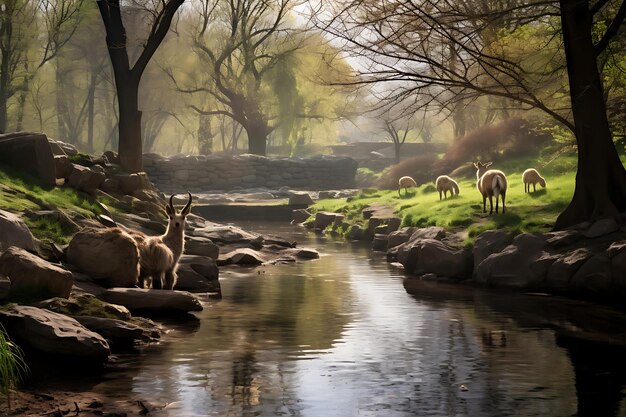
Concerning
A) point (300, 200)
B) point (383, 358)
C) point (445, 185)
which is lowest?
point (383, 358)

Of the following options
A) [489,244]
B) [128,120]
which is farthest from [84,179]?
[489,244]

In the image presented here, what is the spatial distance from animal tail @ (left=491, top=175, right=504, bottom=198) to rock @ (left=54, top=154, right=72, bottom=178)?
1052 centimetres

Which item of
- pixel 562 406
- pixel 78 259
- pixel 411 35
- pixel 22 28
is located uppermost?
pixel 22 28

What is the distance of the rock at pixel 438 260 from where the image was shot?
67.2ft

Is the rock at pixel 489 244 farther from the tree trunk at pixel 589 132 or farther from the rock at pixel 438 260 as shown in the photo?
the tree trunk at pixel 589 132

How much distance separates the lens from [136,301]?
48.4 ft

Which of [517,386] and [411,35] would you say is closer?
[517,386]

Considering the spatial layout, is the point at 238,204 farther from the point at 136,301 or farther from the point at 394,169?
the point at 136,301

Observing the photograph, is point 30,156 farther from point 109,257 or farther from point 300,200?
point 300,200

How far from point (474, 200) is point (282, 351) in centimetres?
1852

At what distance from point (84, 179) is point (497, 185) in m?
10.2

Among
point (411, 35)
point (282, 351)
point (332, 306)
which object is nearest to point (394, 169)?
point (411, 35)

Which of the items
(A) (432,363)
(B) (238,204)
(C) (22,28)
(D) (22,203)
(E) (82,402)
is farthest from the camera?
(C) (22,28)

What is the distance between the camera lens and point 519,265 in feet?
61.8
